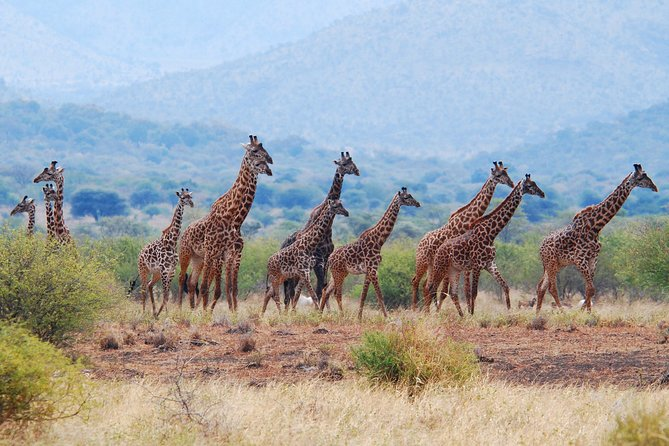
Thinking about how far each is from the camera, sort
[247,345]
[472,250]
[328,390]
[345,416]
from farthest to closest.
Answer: [472,250] → [247,345] → [328,390] → [345,416]

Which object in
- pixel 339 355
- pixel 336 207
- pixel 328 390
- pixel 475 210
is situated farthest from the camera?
pixel 336 207

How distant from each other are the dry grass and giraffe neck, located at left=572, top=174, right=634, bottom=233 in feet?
26.1

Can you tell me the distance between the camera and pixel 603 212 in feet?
64.7

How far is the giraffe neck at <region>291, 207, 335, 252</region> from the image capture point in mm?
19766

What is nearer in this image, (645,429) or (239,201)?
(645,429)

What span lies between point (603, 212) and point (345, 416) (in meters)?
10.4

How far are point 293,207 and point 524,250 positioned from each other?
105 metres

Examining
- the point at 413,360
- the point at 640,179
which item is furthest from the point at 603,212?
the point at 413,360

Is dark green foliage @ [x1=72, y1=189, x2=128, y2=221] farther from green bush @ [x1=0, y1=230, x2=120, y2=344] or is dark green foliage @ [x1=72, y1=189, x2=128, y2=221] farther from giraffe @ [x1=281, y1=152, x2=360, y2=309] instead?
green bush @ [x1=0, y1=230, x2=120, y2=344]

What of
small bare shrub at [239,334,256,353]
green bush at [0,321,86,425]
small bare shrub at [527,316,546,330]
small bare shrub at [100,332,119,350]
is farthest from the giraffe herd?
green bush at [0,321,86,425]

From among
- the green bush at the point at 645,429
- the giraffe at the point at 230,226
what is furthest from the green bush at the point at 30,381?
the giraffe at the point at 230,226

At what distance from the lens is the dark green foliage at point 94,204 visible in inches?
3990

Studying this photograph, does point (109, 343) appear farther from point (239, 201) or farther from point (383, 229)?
point (383, 229)

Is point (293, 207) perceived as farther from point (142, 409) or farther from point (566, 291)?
point (142, 409)
